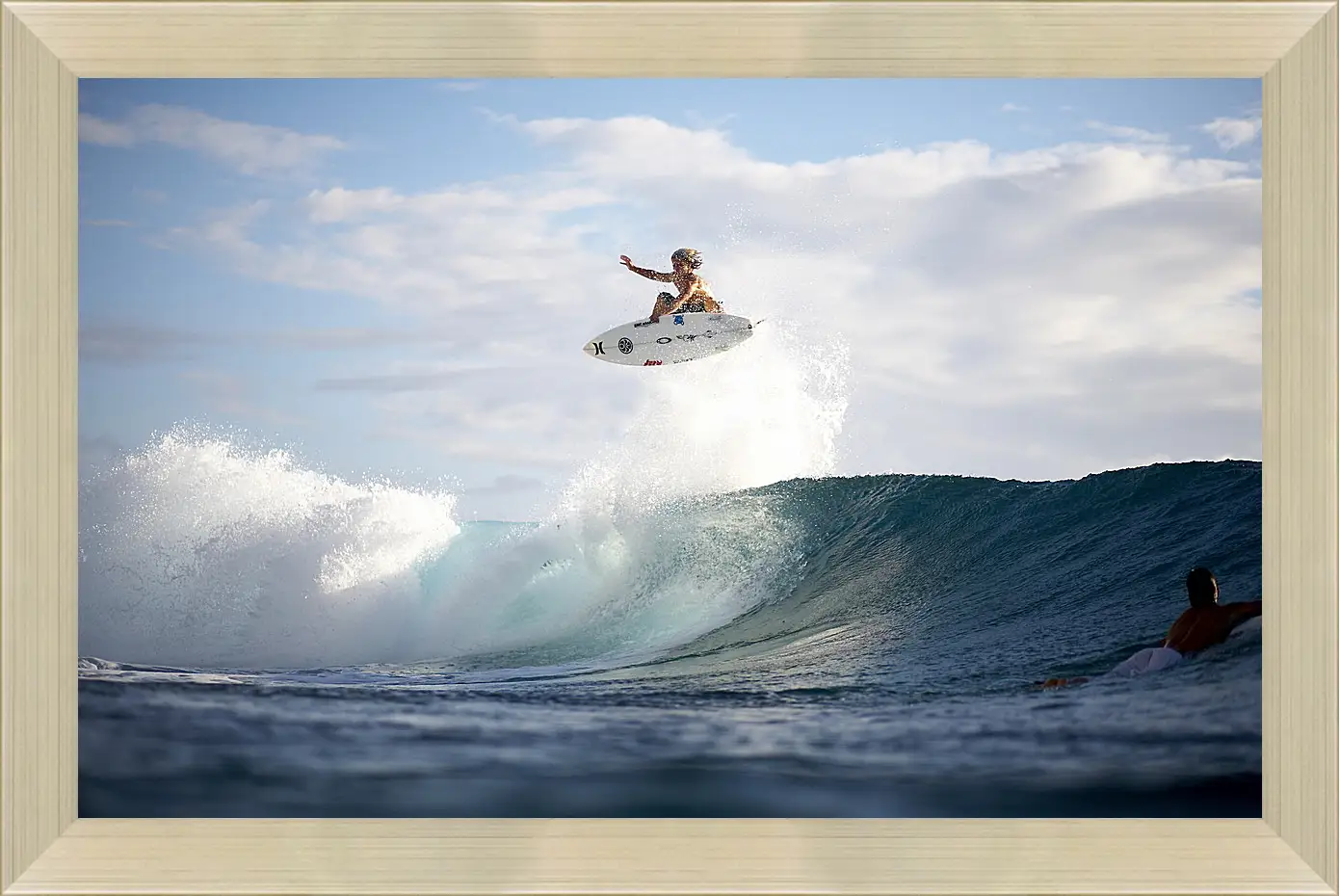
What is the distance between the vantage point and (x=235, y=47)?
8.87 ft

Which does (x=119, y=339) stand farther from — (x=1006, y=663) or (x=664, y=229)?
(x=1006, y=663)

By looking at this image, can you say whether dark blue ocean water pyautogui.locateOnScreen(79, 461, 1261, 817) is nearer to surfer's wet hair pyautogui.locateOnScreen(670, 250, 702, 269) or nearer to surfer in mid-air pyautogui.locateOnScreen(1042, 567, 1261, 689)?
surfer in mid-air pyautogui.locateOnScreen(1042, 567, 1261, 689)

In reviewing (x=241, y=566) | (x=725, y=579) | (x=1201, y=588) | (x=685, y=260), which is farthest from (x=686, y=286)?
(x=241, y=566)

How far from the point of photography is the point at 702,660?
4648 millimetres

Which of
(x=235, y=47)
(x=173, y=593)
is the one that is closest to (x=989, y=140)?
(x=235, y=47)

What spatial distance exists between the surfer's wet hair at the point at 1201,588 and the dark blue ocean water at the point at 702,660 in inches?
8.0

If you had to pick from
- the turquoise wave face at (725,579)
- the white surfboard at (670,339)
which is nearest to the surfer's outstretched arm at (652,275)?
the white surfboard at (670,339)

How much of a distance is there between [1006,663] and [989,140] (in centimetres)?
254

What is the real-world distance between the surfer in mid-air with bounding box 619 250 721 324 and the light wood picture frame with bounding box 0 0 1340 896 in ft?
6.91

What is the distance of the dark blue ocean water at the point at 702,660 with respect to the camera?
9.45 feet

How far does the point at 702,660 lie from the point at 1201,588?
2191 mm

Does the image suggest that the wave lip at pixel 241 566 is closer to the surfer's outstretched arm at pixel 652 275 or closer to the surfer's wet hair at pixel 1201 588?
the surfer's outstretched arm at pixel 652 275

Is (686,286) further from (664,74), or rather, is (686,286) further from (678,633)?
(664,74)

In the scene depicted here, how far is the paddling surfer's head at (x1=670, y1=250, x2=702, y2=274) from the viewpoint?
190 inches
